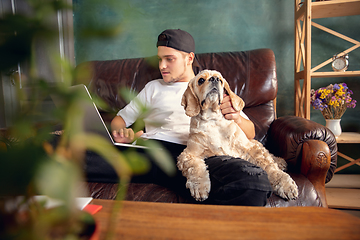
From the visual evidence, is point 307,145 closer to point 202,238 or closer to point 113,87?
point 202,238

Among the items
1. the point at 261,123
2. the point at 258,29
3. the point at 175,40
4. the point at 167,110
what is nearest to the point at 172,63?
the point at 175,40

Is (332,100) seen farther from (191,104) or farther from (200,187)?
(200,187)

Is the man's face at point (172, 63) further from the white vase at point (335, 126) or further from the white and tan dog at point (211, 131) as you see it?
the white vase at point (335, 126)

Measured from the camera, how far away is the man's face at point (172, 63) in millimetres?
1798

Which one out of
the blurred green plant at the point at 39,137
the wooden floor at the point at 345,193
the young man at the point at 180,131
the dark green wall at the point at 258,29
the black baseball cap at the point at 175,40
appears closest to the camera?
the blurred green plant at the point at 39,137

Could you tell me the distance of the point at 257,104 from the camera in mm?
2010

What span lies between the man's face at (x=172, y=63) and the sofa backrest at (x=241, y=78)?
0.15 metres

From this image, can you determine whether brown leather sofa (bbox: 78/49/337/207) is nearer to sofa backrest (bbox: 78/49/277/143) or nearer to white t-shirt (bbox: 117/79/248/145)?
sofa backrest (bbox: 78/49/277/143)

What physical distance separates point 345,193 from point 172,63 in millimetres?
1955

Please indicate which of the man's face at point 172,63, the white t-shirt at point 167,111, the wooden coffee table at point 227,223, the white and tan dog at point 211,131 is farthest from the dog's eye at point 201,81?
the wooden coffee table at point 227,223

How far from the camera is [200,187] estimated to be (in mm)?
1120

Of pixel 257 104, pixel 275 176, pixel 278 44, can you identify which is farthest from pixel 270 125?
pixel 278 44

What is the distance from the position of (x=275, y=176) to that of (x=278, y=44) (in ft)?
6.21

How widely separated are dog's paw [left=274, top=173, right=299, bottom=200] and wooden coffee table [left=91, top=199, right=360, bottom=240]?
0.48 metres
